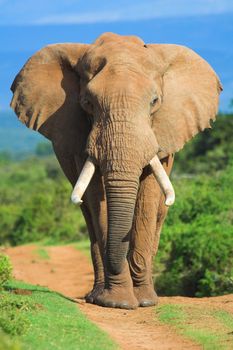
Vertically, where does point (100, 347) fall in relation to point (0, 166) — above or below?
above

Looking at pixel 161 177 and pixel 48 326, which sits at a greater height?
pixel 161 177

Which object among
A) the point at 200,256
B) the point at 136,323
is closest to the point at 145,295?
the point at 136,323

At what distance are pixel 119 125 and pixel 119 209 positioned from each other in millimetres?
791

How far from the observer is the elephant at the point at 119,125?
1018cm

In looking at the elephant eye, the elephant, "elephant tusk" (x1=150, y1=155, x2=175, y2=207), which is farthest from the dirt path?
the elephant eye

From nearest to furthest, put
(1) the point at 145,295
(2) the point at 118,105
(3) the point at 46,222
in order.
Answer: (2) the point at 118,105 < (1) the point at 145,295 < (3) the point at 46,222

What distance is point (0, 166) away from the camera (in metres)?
94.0

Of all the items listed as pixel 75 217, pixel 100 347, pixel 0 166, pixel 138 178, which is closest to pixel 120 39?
pixel 138 178

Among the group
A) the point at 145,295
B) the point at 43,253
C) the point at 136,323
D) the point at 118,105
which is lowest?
the point at 43,253

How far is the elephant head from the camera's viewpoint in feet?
33.3

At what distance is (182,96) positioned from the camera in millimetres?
11734

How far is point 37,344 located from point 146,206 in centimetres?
364

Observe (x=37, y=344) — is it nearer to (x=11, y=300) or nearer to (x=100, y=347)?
(x=100, y=347)

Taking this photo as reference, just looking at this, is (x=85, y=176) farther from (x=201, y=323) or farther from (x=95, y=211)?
(x=201, y=323)
